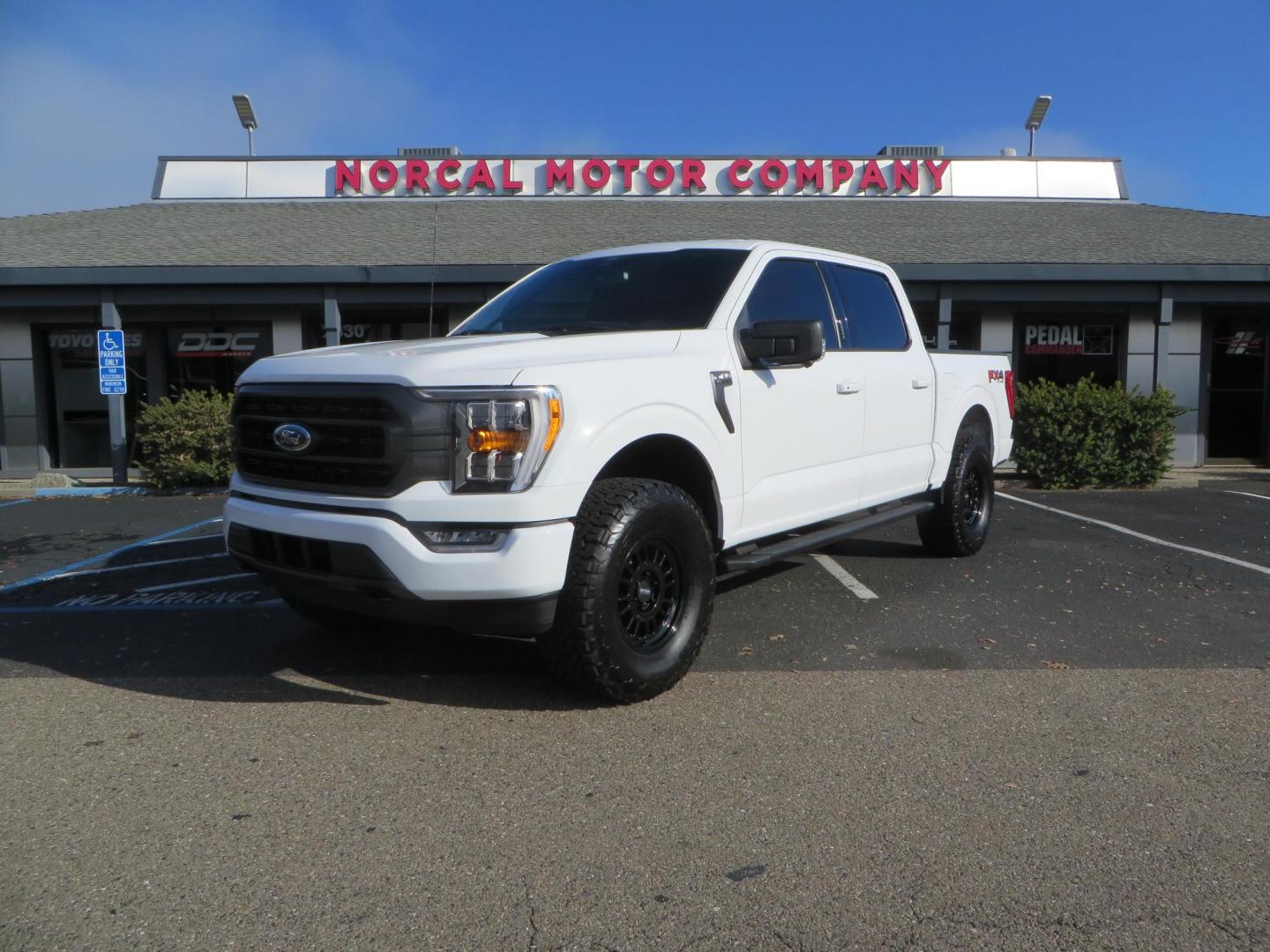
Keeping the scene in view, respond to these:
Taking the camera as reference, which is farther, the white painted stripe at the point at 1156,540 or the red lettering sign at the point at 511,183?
the red lettering sign at the point at 511,183

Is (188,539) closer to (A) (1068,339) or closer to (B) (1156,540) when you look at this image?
(B) (1156,540)

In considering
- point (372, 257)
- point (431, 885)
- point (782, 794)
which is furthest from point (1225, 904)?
point (372, 257)

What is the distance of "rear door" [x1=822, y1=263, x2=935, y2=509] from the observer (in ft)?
18.3

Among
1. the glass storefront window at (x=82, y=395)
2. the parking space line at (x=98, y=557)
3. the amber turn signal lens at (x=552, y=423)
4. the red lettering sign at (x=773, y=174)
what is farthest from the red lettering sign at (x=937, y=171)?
the amber turn signal lens at (x=552, y=423)

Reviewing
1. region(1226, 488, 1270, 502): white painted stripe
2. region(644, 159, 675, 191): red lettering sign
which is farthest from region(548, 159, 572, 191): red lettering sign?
region(1226, 488, 1270, 502): white painted stripe

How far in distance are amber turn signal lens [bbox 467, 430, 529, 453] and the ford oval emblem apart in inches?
30.5

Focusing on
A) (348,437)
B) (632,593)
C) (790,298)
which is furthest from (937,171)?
(348,437)

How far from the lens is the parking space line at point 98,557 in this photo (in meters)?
6.63

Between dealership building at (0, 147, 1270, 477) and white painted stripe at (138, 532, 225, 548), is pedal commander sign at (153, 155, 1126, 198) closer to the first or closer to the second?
dealership building at (0, 147, 1270, 477)

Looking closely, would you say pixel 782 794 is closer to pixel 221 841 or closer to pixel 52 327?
pixel 221 841

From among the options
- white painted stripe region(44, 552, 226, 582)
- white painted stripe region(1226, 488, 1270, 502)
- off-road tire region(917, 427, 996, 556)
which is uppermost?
off-road tire region(917, 427, 996, 556)

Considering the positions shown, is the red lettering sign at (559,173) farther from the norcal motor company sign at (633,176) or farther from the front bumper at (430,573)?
the front bumper at (430,573)

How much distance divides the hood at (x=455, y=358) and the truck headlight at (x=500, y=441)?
0.08 meters

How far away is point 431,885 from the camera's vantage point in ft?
8.52
